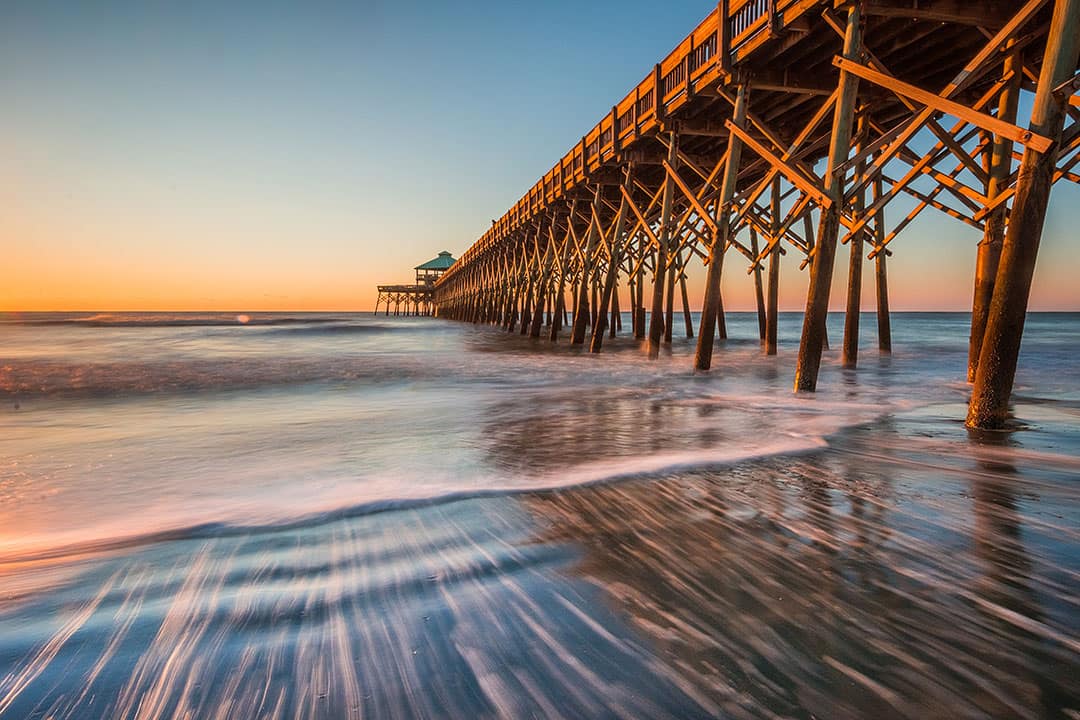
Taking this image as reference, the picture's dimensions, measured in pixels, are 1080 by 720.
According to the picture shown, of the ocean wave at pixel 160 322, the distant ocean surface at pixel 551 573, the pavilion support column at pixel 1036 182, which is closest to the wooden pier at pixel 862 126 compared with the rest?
the pavilion support column at pixel 1036 182

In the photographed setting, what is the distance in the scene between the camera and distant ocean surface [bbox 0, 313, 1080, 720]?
1613 millimetres

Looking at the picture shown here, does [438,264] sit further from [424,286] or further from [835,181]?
[835,181]

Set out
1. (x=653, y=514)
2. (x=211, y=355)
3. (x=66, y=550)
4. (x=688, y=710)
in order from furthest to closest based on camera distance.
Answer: (x=211, y=355) < (x=653, y=514) < (x=66, y=550) < (x=688, y=710)

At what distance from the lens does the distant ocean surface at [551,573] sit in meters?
1.61

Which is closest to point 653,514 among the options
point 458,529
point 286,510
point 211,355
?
point 458,529

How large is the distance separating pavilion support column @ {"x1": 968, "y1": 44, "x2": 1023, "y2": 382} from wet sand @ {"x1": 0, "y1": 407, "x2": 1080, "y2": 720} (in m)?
6.46

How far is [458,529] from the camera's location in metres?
3.04

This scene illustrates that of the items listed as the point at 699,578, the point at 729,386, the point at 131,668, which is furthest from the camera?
the point at 729,386

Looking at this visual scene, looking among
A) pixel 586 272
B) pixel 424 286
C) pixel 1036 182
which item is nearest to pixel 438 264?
pixel 424 286

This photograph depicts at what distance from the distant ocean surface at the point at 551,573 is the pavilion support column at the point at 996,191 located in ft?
11.4

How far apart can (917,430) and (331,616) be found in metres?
5.55

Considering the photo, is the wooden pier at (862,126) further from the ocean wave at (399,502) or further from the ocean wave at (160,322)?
the ocean wave at (160,322)

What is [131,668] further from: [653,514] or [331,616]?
[653,514]

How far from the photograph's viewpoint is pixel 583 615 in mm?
2010
